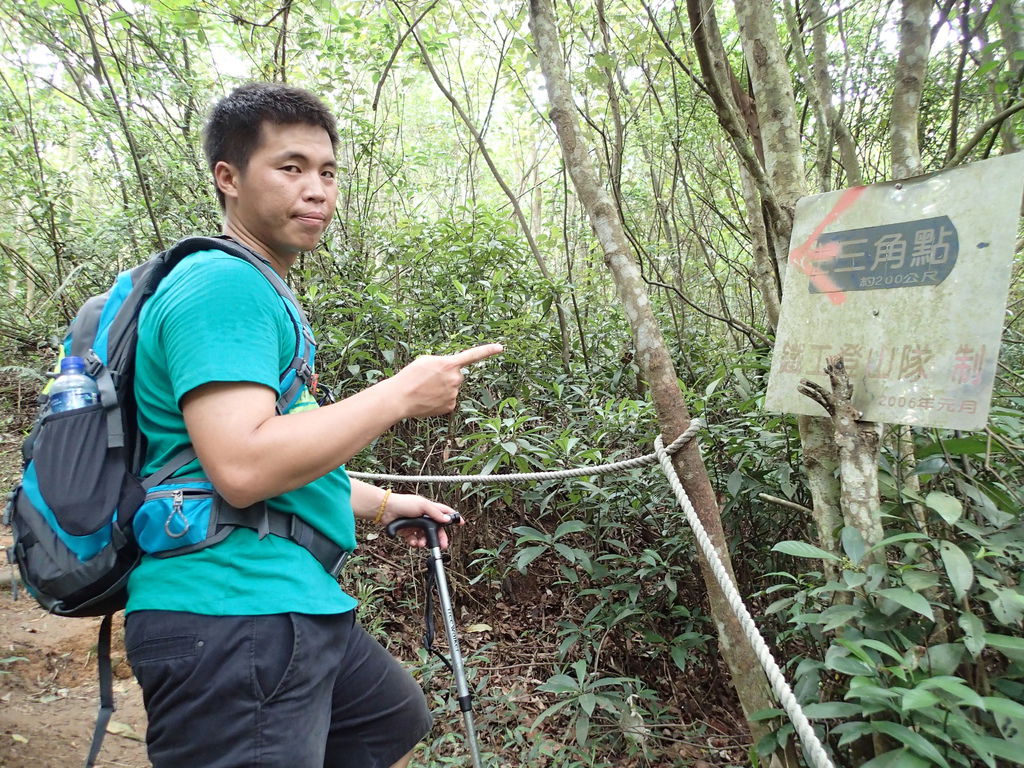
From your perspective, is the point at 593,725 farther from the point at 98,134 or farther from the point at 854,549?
the point at 98,134

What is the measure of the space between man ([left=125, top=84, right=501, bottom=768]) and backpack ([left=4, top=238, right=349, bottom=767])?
3cm

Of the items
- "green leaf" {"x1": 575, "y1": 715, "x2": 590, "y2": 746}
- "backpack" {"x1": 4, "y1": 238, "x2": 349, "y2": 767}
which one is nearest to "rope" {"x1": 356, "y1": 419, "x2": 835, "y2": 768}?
"green leaf" {"x1": 575, "y1": 715, "x2": 590, "y2": 746}

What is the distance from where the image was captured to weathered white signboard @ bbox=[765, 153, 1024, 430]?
131cm

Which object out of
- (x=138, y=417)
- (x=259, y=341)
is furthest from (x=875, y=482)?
(x=138, y=417)

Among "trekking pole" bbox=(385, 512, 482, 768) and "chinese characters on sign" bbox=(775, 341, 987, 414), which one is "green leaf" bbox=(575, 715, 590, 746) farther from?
"chinese characters on sign" bbox=(775, 341, 987, 414)

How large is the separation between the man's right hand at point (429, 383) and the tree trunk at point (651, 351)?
0.89 metres

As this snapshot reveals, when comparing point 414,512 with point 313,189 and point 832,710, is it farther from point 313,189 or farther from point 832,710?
point 832,710

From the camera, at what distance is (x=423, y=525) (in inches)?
76.6

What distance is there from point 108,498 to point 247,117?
83 cm

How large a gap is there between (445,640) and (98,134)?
4.83m

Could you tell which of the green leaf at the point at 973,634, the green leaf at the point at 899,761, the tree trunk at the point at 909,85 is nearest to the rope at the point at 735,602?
the green leaf at the point at 899,761

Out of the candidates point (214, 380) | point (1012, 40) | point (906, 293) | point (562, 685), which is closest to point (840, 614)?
point (906, 293)

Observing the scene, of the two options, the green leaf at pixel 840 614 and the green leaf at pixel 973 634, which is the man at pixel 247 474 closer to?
the green leaf at pixel 840 614

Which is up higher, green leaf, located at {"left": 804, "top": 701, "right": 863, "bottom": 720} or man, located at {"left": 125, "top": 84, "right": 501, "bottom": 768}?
man, located at {"left": 125, "top": 84, "right": 501, "bottom": 768}
